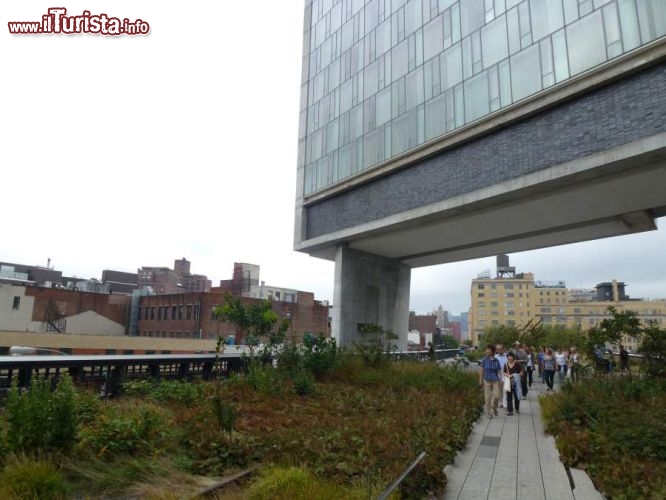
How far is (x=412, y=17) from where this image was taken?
26.4 m

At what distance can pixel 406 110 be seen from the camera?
2530 centimetres

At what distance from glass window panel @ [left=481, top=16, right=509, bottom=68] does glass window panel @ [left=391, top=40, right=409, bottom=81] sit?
5280mm

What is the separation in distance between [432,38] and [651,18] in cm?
1100

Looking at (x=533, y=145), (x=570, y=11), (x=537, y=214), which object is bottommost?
(x=537, y=214)

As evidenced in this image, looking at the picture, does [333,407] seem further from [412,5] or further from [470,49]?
[412,5]

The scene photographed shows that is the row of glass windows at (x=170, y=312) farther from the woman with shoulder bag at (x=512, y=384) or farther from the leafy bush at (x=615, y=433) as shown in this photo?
the leafy bush at (x=615, y=433)

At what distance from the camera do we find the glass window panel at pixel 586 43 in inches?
677

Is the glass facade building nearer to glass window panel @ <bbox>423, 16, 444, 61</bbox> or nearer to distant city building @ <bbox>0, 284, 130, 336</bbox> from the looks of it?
glass window panel @ <bbox>423, 16, 444, 61</bbox>

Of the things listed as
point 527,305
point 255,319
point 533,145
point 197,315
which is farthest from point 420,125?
point 527,305

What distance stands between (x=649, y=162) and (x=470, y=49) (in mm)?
10094

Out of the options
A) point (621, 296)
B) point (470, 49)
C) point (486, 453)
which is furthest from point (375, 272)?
point (621, 296)

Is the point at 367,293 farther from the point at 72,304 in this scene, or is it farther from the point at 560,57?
the point at 72,304

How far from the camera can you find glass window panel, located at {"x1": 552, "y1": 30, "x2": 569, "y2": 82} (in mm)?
18109

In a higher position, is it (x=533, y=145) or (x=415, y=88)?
(x=415, y=88)
